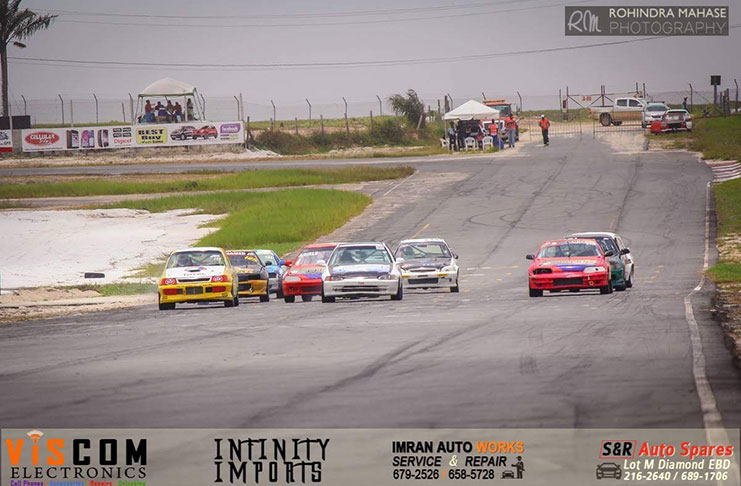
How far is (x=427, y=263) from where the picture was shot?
100ft

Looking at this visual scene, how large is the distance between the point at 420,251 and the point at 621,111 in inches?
2361

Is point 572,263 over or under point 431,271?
over

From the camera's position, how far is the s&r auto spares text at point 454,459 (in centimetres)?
866

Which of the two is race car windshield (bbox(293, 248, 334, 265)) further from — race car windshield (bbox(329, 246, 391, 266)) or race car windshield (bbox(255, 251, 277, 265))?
race car windshield (bbox(255, 251, 277, 265))

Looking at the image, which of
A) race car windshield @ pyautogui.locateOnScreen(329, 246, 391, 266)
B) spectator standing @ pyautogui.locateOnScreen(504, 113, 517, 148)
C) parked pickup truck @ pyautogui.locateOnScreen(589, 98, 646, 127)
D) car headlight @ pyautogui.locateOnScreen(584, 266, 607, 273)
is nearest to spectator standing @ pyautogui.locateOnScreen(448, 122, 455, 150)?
spectator standing @ pyautogui.locateOnScreen(504, 113, 517, 148)

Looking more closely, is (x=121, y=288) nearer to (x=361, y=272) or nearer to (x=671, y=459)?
(x=361, y=272)

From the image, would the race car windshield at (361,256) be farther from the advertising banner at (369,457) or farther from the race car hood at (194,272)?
the advertising banner at (369,457)

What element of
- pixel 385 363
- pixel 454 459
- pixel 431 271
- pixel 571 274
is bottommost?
pixel 431 271

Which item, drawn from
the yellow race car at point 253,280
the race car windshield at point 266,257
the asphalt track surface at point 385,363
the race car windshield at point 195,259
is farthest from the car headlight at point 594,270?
the race car windshield at point 266,257

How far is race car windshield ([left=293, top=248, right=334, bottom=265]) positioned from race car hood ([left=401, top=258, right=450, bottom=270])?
6.47 feet

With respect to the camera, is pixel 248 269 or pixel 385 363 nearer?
pixel 385 363

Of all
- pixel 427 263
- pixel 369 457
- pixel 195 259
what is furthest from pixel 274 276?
pixel 369 457

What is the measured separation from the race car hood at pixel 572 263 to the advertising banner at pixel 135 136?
200 ft

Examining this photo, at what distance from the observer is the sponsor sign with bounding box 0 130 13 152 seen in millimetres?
87938
